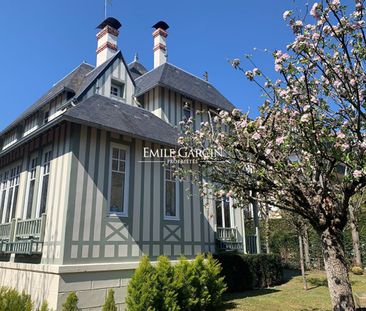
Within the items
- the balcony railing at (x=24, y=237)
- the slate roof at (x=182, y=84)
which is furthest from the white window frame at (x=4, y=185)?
the slate roof at (x=182, y=84)

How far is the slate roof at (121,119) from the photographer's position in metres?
8.66

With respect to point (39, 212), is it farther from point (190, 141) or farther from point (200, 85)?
point (200, 85)

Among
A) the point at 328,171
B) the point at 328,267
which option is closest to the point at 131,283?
the point at 328,267

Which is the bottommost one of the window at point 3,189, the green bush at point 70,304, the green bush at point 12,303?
the green bush at point 70,304

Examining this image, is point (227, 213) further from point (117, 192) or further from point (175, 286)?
point (175, 286)

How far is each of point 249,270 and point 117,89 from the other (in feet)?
27.8

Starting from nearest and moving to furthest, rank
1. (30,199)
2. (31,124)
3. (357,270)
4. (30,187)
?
(30,199) < (30,187) < (31,124) < (357,270)

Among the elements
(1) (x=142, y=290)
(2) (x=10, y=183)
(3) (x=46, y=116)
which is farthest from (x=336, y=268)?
(3) (x=46, y=116)

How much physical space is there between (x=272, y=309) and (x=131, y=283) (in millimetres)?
3822

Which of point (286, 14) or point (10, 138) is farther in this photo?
point (10, 138)

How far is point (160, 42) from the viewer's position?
1583 centimetres

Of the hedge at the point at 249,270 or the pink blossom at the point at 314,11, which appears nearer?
the pink blossom at the point at 314,11

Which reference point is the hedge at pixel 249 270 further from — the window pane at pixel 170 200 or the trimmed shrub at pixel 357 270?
the trimmed shrub at pixel 357 270

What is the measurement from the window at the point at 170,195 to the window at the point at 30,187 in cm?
405
